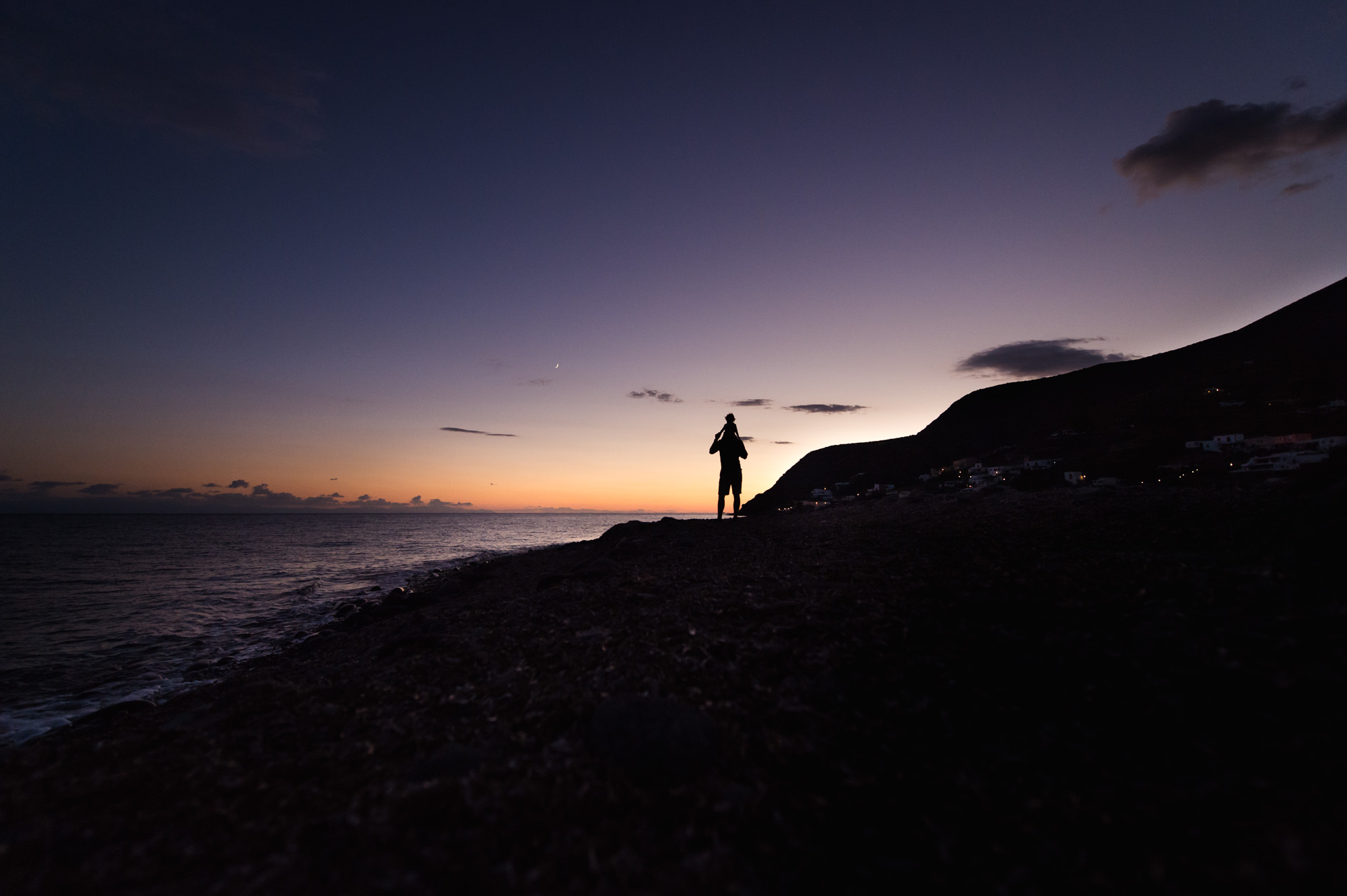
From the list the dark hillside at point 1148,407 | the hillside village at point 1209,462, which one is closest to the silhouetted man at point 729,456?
the hillside village at point 1209,462

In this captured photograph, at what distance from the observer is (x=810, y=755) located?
4750 millimetres

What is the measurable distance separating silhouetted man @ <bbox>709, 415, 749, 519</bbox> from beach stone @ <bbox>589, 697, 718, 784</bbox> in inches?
712

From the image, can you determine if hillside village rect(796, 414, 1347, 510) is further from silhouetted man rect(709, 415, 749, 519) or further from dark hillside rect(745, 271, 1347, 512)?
silhouetted man rect(709, 415, 749, 519)

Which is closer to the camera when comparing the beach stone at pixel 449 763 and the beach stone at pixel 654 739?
the beach stone at pixel 654 739

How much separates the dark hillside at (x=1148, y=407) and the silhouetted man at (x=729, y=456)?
27030 mm

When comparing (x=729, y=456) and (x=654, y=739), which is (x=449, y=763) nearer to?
(x=654, y=739)

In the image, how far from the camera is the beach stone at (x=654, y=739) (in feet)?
15.4

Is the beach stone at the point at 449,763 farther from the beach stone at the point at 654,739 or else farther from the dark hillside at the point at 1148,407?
the dark hillside at the point at 1148,407

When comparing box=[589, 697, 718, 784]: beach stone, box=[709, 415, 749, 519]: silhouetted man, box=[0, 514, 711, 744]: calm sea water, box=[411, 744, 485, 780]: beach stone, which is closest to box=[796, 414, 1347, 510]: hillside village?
box=[709, 415, 749, 519]: silhouetted man

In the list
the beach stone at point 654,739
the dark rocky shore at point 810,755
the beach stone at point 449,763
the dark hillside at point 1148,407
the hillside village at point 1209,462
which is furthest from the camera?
the dark hillside at point 1148,407

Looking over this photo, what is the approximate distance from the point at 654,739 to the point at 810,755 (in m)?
1.58

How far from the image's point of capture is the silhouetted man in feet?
76.4

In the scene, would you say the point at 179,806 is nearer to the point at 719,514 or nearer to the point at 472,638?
Result: the point at 472,638

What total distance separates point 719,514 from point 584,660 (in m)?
18.7
